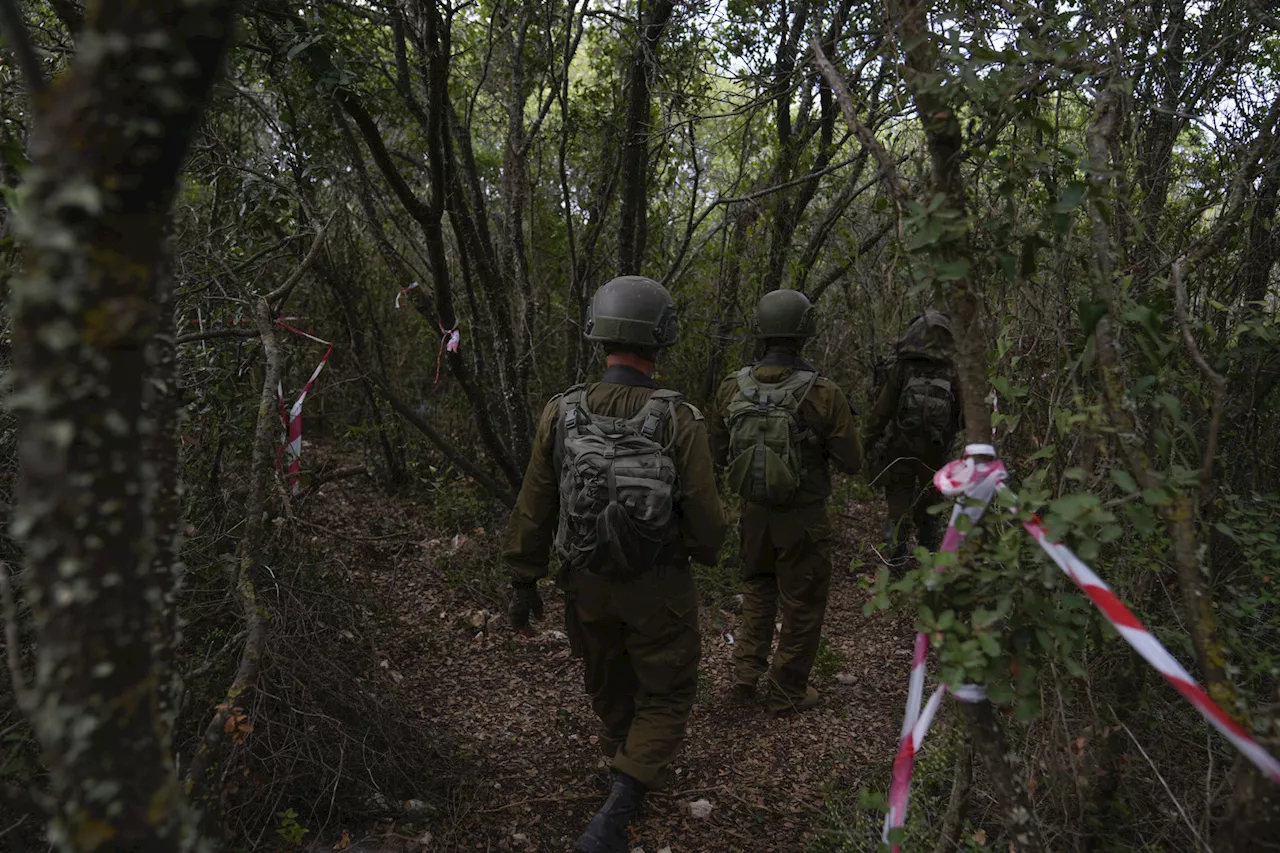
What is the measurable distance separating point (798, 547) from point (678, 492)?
1281 millimetres

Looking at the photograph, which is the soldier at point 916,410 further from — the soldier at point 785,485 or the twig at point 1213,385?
the twig at point 1213,385

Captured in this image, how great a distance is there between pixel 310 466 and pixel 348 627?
2.85 m

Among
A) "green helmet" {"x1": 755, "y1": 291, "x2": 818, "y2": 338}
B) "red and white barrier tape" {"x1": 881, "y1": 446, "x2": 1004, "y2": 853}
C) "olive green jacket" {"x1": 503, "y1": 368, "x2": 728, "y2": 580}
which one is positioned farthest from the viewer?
"green helmet" {"x1": 755, "y1": 291, "x2": 818, "y2": 338}

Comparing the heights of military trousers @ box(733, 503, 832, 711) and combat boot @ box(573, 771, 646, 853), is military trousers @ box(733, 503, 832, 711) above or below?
above

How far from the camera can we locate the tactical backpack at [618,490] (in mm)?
2832

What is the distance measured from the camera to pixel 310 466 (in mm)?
5930

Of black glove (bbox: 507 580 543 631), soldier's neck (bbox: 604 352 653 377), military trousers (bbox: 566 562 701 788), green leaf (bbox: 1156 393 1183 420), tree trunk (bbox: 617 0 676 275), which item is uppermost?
tree trunk (bbox: 617 0 676 275)

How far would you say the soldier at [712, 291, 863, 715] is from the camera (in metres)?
3.94

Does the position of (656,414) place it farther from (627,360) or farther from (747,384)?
(747,384)

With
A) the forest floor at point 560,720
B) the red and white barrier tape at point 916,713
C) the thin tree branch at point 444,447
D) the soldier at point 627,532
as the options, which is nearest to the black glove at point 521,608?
the forest floor at point 560,720

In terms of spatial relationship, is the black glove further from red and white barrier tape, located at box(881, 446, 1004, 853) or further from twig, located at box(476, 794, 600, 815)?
red and white barrier tape, located at box(881, 446, 1004, 853)

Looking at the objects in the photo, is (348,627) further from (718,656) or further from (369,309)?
(369,309)

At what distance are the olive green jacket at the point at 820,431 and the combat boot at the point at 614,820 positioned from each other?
Result: 63.9 inches

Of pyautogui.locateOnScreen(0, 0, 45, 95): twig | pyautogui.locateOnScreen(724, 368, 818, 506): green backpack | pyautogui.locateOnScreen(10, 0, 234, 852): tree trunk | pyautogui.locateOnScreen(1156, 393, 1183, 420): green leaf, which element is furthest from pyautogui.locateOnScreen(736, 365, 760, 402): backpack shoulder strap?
pyautogui.locateOnScreen(0, 0, 45, 95): twig
